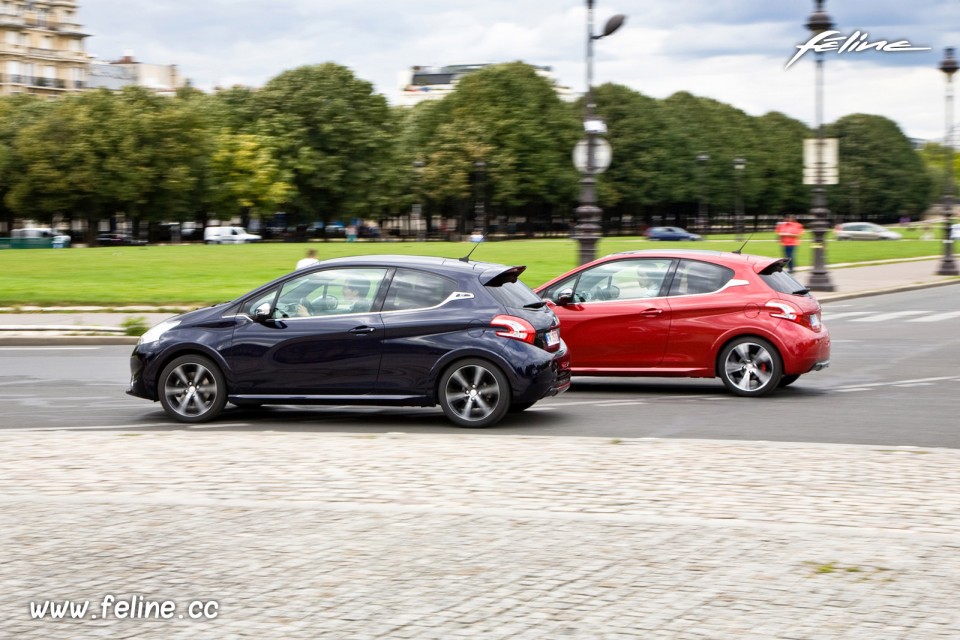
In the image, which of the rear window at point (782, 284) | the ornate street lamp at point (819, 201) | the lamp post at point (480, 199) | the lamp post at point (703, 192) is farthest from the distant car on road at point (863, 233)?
the rear window at point (782, 284)

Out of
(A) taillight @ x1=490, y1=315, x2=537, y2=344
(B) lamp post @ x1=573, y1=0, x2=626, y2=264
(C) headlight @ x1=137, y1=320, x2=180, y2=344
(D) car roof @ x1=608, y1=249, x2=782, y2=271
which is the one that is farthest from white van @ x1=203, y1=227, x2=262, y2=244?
(A) taillight @ x1=490, y1=315, x2=537, y2=344

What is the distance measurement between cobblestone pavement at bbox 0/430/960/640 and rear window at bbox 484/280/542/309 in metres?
1.94

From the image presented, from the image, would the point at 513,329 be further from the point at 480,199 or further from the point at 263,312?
the point at 480,199

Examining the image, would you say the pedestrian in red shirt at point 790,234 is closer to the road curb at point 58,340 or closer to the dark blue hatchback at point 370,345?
the road curb at point 58,340

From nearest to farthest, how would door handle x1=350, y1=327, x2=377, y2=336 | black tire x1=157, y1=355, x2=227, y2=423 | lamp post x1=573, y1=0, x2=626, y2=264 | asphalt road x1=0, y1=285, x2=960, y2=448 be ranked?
1. asphalt road x1=0, y1=285, x2=960, y2=448
2. door handle x1=350, y1=327, x2=377, y2=336
3. black tire x1=157, y1=355, x2=227, y2=423
4. lamp post x1=573, y1=0, x2=626, y2=264

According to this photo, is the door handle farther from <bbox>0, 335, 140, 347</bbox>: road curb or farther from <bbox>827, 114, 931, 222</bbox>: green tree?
<bbox>827, 114, 931, 222</bbox>: green tree

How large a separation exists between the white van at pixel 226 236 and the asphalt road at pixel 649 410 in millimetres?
76661

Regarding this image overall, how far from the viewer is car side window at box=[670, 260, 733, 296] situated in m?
13.0

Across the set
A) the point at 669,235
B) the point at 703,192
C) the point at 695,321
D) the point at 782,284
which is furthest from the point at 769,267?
the point at 703,192

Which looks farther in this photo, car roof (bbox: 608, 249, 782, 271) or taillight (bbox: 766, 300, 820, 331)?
car roof (bbox: 608, 249, 782, 271)

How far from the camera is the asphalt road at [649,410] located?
34.4 feet

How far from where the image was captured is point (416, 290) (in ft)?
35.7

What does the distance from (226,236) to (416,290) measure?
85.0m

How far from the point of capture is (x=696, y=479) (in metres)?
7.76
